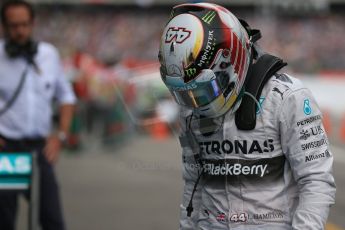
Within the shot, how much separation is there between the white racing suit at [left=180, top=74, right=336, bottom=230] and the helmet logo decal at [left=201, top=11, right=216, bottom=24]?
1.08 ft

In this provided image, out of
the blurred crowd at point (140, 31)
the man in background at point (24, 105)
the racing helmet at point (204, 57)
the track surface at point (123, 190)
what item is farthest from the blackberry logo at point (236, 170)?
the blurred crowd at point (140, 31)

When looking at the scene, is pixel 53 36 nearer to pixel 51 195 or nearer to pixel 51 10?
pixel 51 10

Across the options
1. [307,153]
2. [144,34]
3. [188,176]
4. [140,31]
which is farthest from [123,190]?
[140,31]

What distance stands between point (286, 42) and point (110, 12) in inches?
399

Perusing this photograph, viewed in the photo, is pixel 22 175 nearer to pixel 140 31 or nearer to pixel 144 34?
pixel 144 34

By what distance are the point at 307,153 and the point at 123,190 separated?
277 inches

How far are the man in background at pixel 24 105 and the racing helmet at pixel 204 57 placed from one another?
2385mm

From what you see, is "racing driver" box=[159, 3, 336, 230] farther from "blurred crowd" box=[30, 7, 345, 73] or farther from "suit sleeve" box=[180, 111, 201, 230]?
"blurred crowd" box=[30, 7, 345, 73]

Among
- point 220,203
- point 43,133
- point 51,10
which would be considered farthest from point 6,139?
point 51,10

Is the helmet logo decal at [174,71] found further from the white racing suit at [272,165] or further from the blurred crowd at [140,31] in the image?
the blurred crowd at [140,31]

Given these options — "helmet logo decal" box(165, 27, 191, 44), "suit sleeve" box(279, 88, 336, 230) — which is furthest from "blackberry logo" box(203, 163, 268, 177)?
"helmet logo decal" box(165, 27, 191, 44)

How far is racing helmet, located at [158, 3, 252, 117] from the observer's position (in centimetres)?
246

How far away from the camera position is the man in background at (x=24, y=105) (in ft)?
15.6

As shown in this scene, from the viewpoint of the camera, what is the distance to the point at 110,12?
123ft
